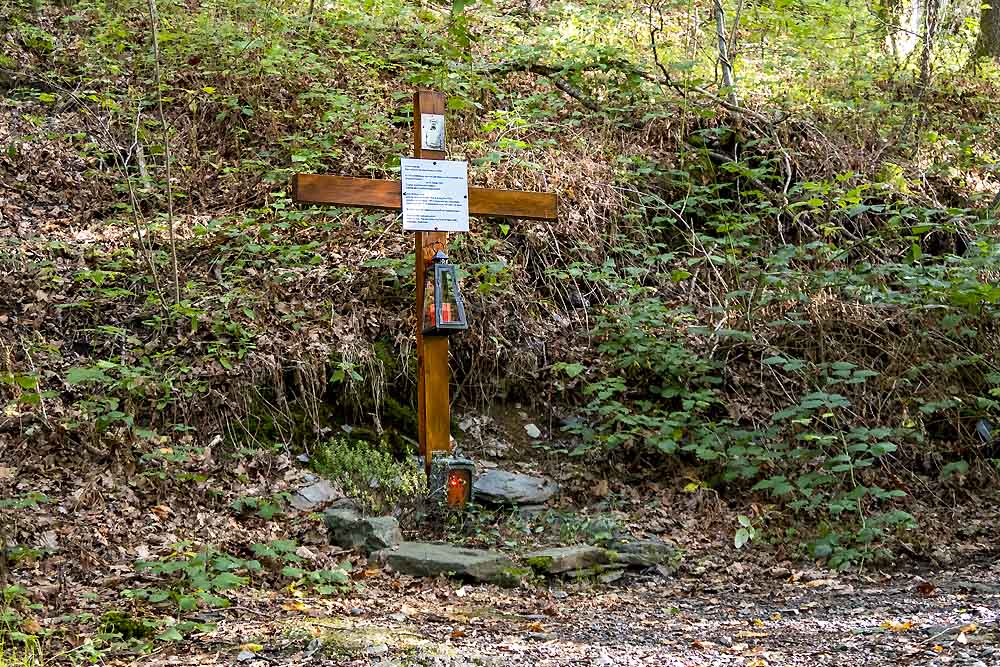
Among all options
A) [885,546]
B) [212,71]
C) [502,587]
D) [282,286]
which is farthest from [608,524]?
[212,71]

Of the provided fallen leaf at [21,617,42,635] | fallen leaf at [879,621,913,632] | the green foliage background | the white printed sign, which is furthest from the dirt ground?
the white printed sign

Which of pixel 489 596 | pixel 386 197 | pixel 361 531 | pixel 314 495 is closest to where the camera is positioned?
pixel 489 596

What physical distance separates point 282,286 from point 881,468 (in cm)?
466

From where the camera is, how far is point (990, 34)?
11.8 metres

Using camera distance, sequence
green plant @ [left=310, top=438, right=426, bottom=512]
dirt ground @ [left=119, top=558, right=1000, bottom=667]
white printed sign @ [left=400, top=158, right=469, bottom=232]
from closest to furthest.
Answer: dirt ground @ [left=119, top=558, right=1000, bottom=667], green plant @ [left=310, top=438, right=426, bottom=512], white printed sign @ [left=400, top=158, right=469, bottom=232]

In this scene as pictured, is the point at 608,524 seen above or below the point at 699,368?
below

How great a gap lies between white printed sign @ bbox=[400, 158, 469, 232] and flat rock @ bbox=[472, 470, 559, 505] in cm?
173

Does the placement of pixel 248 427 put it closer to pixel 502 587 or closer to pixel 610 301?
pixel 502 587

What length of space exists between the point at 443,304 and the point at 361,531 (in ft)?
5.11

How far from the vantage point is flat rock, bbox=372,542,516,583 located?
4980 mm

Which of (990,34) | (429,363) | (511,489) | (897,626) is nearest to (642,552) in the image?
(511,489)

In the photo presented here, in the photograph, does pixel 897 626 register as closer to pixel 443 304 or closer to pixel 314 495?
pixel 443 304

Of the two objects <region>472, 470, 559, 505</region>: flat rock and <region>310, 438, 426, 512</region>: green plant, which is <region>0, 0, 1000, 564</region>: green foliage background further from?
<region>472, 470, 559, 505</region>: flat rock

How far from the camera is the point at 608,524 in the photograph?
228 inches
